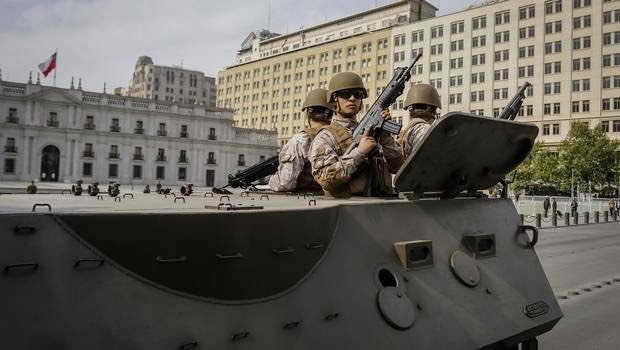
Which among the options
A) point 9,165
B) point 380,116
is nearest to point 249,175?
point 380,116

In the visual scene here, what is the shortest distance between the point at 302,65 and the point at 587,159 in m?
46.8

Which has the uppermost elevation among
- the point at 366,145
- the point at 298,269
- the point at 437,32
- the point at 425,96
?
the point at 437,32

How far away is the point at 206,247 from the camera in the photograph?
218 cm

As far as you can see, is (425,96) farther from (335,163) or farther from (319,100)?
(335,163)

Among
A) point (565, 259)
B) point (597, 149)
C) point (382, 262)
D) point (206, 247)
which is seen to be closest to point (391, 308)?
point (382, 262)

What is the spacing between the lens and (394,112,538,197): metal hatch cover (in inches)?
118

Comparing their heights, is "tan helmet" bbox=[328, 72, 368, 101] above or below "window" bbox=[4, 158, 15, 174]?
below

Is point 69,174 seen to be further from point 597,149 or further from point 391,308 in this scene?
point 391,308

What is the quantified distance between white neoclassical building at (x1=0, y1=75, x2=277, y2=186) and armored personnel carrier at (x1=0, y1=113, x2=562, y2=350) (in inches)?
2411

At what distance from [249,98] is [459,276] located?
92572 mm

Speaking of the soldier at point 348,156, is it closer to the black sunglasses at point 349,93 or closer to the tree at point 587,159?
the black sunglasses at point 349,93

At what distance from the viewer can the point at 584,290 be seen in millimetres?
8875

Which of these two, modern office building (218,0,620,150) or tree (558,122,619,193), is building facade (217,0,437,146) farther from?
tree (558,122,619,193)

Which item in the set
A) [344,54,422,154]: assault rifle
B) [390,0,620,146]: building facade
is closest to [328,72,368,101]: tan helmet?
[344,54,422,154]: assault rifle
